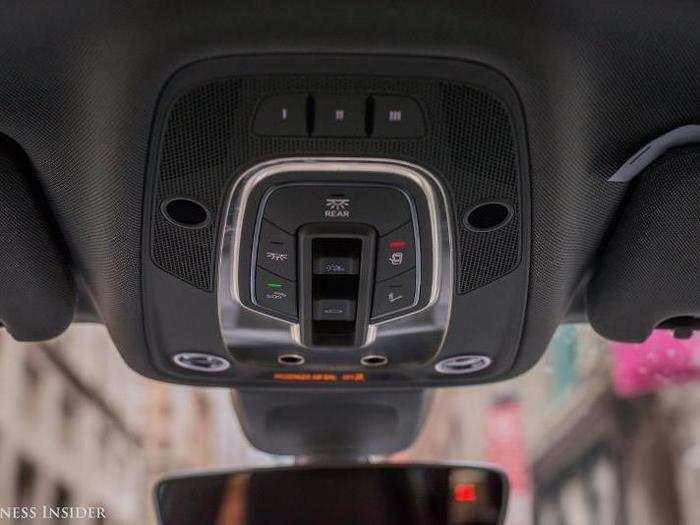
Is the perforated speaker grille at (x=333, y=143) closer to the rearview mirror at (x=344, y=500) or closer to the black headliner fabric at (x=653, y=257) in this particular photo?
the black headliner fabric at (x=653, y=257)

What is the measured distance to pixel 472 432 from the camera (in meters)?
9.01

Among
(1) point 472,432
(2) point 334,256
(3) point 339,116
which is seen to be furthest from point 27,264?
(1) point 472,432

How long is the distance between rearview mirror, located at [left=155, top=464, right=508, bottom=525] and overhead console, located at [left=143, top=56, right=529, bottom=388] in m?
0.30

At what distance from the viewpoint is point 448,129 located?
996 mm

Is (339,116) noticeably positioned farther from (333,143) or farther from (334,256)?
(334,256)

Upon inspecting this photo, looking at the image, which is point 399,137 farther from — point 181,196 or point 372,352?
point 372,352

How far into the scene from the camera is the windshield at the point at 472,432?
2.28m

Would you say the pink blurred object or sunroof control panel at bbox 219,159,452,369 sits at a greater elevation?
the pink blurred object

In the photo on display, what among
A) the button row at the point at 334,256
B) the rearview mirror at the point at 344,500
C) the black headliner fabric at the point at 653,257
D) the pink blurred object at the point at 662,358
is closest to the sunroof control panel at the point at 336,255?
the button row at the point at 334,256

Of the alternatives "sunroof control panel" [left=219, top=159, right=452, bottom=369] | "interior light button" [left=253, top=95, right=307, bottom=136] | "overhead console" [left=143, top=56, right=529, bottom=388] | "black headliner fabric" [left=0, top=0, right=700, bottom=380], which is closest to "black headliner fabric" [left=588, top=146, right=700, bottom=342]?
"black headliner fabric" [left=0, top=0, right=700, bottom=380]

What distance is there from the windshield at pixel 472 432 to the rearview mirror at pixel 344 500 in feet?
0.17

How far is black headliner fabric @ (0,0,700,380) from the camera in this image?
0.90m

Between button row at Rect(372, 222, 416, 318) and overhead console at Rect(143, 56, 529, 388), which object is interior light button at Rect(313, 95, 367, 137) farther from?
button row at Rect(372, 222, 416, 318)

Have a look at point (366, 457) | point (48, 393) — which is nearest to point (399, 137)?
point (366, 457)
